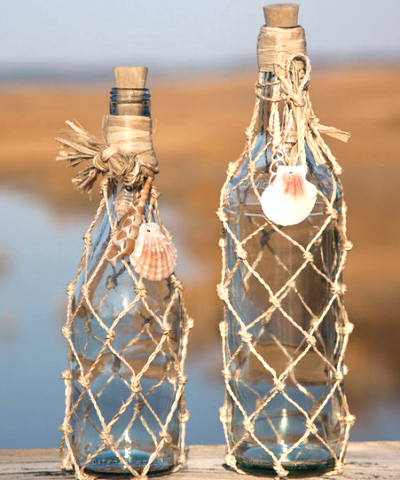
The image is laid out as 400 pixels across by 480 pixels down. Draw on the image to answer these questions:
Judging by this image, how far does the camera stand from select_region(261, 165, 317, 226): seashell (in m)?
0.60

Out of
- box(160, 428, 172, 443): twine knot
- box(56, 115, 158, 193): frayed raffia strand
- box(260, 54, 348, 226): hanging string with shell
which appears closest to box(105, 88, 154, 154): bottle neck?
box(56, 115, 158, 193): frayed raffia strand

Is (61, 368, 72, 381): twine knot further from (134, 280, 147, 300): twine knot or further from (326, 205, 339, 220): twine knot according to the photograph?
(326, 205, 339, 220): twine knot

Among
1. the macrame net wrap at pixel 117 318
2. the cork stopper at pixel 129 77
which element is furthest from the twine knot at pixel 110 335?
the cork stopper at pixel 129 77

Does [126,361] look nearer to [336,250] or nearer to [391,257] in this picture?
[336,250]

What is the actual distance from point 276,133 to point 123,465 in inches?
12.7

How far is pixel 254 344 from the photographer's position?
0.65m

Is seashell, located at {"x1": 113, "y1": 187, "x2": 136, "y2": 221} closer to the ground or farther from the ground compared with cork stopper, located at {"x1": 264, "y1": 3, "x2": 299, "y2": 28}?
closer to the ground

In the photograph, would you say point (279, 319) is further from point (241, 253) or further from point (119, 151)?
point (119, 151)

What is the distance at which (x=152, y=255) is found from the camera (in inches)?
23.9

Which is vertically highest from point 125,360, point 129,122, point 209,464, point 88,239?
point 129,122

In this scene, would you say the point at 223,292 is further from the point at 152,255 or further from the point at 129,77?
the point at 129,77

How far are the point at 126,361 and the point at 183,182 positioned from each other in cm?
126

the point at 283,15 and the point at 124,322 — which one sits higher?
the point at 283,15

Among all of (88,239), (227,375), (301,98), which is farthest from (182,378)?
(301,98)
